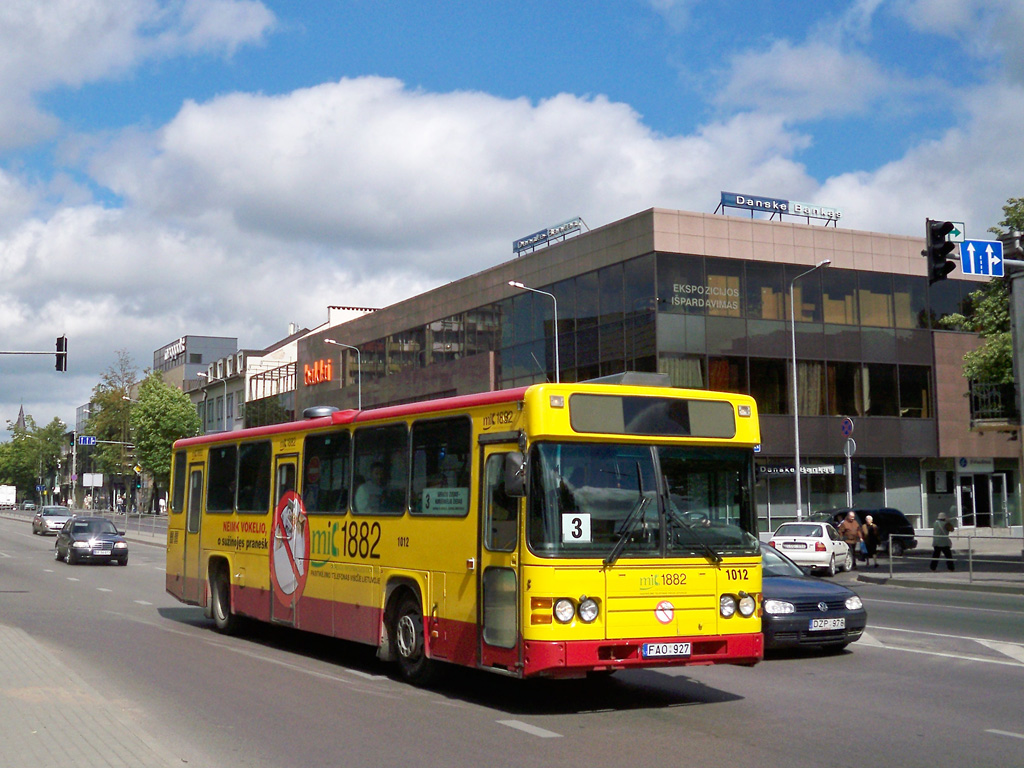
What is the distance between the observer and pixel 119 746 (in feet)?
23.9

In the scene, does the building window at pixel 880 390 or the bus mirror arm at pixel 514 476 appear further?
the building window at pixel 880 390

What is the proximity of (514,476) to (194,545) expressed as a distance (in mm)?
9531

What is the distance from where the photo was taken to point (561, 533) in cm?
895

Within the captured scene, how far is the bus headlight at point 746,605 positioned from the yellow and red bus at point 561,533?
0.7 inches

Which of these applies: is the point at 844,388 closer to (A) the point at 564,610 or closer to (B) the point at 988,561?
(B) the point at 988,561

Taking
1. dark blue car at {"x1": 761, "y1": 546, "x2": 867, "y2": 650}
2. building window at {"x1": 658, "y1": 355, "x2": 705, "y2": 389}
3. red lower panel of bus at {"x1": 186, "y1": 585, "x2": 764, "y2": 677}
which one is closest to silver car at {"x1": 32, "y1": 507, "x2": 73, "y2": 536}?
building window at {"x1": 658, "y1": 355, "x2": 705, "y2": 389}

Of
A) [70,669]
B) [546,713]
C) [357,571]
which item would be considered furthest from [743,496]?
[70,669]

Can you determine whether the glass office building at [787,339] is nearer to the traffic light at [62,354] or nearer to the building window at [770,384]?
the building window at [770,384]

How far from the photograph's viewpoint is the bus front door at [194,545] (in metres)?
16.6

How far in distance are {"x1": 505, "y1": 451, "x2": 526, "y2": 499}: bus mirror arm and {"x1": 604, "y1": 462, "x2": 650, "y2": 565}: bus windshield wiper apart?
2.99ft

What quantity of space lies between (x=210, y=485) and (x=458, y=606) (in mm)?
7618

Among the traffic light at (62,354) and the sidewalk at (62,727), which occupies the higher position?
the traffic light at (62,354)

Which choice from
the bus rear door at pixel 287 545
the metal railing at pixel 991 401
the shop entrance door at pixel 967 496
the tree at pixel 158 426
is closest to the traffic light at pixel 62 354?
the bus rear door at pixel 287 545

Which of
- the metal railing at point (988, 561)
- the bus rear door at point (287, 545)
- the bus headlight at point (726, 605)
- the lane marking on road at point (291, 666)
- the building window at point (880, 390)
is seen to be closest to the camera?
the bus headlight at point (726, 605)
